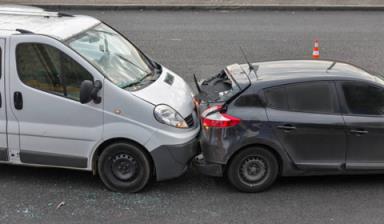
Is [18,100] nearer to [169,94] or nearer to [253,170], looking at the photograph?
[169,94]

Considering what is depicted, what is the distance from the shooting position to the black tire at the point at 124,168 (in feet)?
17.0

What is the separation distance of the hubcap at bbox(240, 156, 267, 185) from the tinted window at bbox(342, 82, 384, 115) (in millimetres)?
1163

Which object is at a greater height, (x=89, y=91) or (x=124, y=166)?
(x=89, y=91)

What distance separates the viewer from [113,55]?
18.7 ft

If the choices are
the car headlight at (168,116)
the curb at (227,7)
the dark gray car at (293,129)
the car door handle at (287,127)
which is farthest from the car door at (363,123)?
the curb at (227,7)

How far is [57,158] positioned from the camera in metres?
5.30

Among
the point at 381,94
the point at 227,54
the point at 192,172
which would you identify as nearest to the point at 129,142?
the point at 192,172

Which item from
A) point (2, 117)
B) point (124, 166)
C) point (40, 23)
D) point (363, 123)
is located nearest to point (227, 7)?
point (40, 23)

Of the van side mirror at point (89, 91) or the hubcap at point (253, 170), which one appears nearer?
the van side mirror at point (89, 91)

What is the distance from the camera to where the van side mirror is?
4.95 m

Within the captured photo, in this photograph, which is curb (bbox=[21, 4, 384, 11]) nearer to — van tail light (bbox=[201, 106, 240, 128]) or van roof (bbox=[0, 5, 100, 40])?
van roof (bbox=[0, 5, 100, 40])

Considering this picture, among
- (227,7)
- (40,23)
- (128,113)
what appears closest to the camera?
(128,113)

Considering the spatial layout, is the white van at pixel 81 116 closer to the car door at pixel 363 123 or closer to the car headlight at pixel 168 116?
the car headlight at pixel 168 116

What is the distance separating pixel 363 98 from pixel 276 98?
0.98 meters
